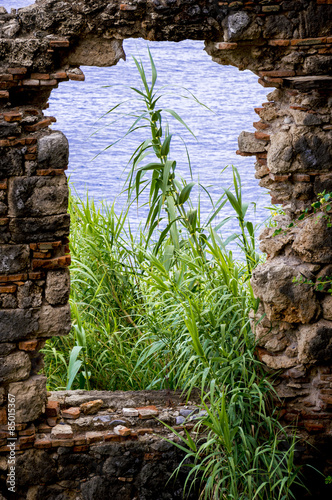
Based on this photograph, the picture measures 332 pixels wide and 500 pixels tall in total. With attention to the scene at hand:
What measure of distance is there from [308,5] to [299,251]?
1.42m

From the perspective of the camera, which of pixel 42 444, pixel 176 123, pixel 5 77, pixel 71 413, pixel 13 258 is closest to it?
pixel 5 77

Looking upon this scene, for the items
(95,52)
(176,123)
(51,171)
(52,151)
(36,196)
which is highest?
(176,123)

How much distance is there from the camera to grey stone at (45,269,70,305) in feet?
11.3

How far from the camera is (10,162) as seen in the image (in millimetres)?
3328

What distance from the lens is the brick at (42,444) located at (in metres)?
3.48

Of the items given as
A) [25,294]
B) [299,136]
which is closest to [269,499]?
[25,294]

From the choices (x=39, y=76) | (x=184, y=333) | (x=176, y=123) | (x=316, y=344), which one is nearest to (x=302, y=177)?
(x=316, y=344)

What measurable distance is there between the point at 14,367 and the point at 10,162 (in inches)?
45.4

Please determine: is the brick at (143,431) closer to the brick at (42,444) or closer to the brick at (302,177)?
the brick at (42,444)

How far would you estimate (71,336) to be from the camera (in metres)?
4.54

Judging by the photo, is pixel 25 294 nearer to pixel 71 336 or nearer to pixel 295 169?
pixel 71 336

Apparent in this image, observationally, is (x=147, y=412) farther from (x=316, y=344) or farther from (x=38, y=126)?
(x=38, y=126)

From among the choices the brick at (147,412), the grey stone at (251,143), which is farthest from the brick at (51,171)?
the brick at (147,412)

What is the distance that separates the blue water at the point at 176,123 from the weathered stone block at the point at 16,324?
17.3ft
